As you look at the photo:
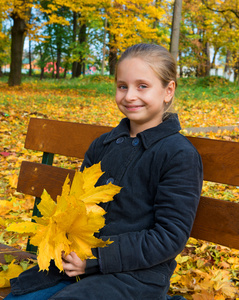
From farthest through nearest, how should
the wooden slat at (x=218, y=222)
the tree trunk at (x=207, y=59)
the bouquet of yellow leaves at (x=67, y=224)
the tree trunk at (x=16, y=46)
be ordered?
the tree trunk at (x=207, y=59)
the tree trunk at (x=16, y=46)
the wooden slat at (x=218, y=222)
the bouquet of yellow leaves at (x=67, y=224)

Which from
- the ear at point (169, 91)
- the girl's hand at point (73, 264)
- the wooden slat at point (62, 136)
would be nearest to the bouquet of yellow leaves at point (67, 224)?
the girl's hand at point (73, 264)

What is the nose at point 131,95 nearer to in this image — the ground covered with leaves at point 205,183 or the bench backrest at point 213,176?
the bench backrest at point 213,176

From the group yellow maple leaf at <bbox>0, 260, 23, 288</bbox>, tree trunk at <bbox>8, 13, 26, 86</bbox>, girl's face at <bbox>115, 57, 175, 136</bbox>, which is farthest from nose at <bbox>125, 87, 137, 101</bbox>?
tree trunk at <bbox>8, 13, 26, 86</bbox>

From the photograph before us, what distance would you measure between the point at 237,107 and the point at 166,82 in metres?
8.76

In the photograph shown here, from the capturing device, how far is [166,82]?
5.41ft

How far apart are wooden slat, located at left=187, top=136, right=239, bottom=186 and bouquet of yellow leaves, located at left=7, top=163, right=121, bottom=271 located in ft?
2.00

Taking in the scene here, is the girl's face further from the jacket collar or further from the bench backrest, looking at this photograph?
the bench backrest

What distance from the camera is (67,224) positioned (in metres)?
1.10

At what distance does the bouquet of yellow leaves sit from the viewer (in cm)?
107

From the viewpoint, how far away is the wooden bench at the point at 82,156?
158cm

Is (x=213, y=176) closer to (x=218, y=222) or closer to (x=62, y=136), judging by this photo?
(x=218, y=222)

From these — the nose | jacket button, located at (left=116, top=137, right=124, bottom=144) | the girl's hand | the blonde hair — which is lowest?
the girl's hand

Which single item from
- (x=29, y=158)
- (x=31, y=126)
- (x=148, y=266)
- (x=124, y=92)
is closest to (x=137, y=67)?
(x=124, y=92)

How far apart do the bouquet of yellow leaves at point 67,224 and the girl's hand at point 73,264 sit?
0.59 feet
